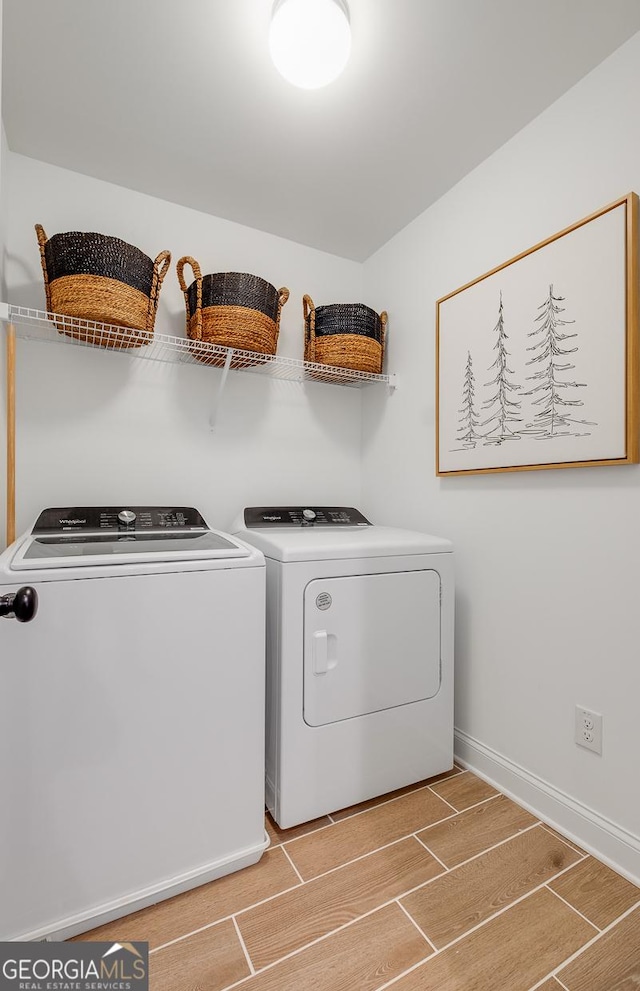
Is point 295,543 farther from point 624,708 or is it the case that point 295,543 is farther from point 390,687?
point 624,708

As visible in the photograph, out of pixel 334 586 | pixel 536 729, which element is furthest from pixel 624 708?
pixel 334 586

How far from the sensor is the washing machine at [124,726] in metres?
1.06

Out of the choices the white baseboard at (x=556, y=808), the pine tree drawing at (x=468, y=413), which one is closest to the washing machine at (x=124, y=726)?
the white baseboard at (x=556, y=808)

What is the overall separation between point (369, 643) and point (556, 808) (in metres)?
0.78

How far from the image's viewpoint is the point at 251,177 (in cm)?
189

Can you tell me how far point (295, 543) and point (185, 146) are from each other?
155 cm

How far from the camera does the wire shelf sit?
1665 mm

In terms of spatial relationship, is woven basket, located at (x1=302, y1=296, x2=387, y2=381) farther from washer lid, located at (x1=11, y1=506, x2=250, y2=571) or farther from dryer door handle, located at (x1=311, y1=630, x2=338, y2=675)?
dryer door handle, located at (x1=311, y1=630, x2=338, y2=675)

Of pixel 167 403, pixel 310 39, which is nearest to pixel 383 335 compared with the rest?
pixel 167 403

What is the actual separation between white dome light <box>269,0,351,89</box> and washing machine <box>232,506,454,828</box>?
1.37 metres

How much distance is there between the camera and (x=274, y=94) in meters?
1.50

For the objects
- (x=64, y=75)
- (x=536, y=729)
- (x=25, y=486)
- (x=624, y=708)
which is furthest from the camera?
(x=25, y=486)

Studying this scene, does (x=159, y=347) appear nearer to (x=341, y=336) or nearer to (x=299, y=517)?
(x=341, y=336)

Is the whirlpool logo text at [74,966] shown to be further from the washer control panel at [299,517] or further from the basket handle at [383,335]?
the basket handle at [383,335]
